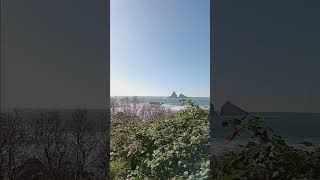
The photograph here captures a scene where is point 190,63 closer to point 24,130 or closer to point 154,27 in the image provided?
point 154,27

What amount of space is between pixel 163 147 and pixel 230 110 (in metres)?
0.53

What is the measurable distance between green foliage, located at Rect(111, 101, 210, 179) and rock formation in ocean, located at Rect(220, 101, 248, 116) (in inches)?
7.4

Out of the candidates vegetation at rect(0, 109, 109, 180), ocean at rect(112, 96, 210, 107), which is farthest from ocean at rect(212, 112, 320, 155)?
vegetation at rect(0, 109, 109, 180)

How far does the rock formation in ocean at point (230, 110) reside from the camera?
8.77 feet

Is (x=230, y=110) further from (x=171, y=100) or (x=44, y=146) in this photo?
(x=44, y=146)

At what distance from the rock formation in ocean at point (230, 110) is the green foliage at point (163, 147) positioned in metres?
0.19

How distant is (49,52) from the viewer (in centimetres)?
277

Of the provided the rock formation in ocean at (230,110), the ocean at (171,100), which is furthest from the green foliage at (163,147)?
the rock formation in ocean at (230,110)

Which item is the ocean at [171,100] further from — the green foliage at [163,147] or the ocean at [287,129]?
the ocean at [287,129]

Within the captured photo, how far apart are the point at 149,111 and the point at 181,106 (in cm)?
28

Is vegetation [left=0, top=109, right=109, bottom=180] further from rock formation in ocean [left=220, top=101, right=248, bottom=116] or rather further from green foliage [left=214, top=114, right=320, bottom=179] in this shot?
green foliage [left=214, top=114, right=320, bottom=179]

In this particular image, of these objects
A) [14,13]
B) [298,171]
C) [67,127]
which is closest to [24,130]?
[67,127]

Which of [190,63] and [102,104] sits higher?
[190,63]

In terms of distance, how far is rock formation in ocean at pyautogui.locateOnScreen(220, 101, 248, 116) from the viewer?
2672 mm
